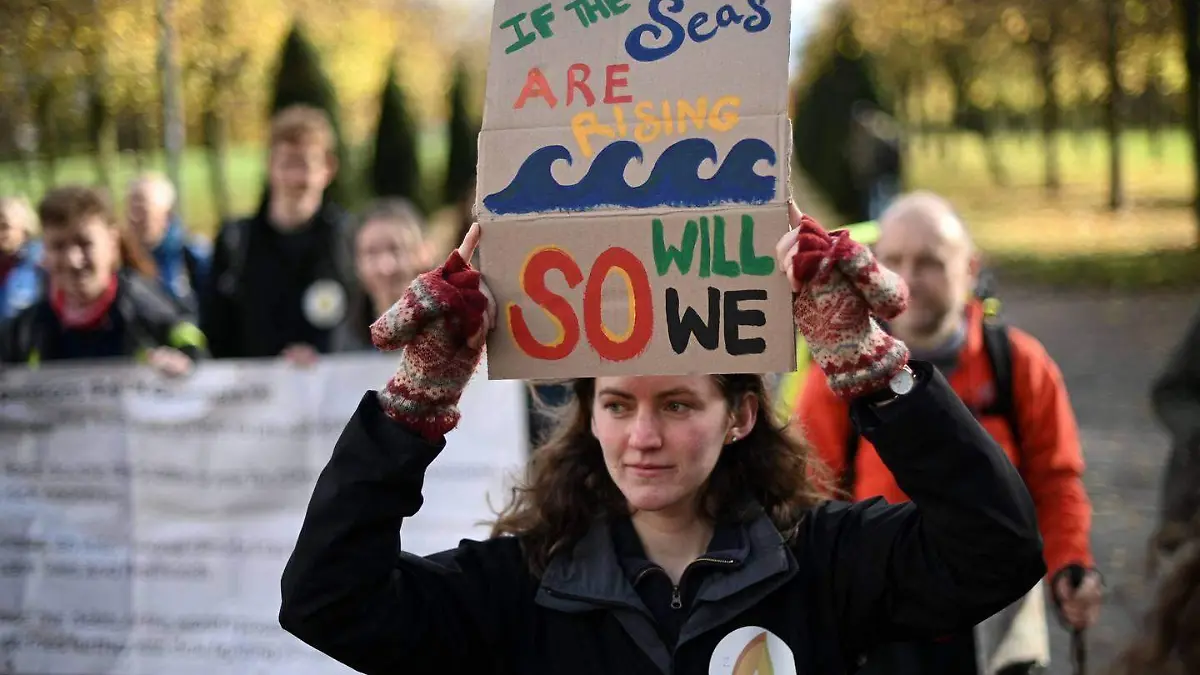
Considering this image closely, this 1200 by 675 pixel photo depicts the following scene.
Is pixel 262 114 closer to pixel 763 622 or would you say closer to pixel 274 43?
pixel 274 43

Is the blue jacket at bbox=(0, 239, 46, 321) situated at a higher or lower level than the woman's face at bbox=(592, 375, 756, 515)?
higher

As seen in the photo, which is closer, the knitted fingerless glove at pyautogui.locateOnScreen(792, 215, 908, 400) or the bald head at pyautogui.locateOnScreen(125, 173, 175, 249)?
the knitted fingerless glove at pyautogui.locateOnScreen(792, 215, 908, 400)

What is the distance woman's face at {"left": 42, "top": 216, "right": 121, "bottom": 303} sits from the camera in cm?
498

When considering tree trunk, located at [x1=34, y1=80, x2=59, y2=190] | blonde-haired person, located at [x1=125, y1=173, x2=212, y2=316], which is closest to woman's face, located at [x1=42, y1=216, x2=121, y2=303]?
blonde-haired person, located at [x1=125, y1=173, x2=212, y2=316]

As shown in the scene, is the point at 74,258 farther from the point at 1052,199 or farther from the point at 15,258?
the point at 1052,199

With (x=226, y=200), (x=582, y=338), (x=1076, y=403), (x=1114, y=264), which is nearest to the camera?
(x=582, y=338)

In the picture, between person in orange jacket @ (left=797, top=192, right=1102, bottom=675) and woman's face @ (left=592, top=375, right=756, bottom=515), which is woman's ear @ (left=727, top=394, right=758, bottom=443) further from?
person in orange jacket @ (left=797, top=192, right=1102, bottom=675)

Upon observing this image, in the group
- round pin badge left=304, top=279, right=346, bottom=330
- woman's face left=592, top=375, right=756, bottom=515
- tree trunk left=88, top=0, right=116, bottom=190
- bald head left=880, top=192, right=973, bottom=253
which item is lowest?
woman's face left=592, top=375, right=756, bottom=515

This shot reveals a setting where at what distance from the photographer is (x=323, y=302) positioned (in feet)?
17.6

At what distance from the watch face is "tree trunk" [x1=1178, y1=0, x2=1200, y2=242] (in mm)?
10701

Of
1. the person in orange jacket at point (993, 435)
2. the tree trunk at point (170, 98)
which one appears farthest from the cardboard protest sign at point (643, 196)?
the tree trunk at point (170, 98)

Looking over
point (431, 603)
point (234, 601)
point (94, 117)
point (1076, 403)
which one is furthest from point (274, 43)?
point (431, 603)

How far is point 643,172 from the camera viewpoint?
2.29m

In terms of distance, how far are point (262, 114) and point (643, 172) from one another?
16.8 metres
